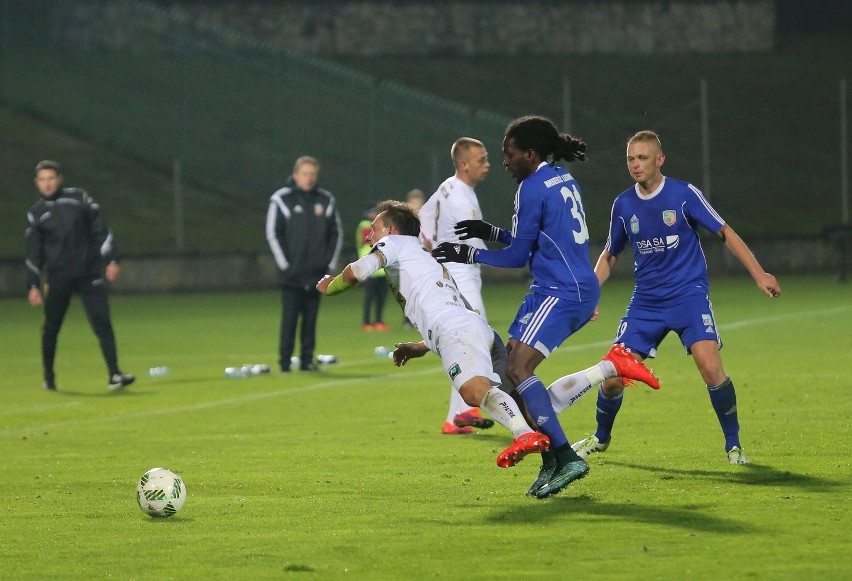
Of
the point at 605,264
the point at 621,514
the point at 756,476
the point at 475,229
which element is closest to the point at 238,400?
the point at 605,264

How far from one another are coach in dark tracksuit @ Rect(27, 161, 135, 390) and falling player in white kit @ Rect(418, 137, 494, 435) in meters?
5.06

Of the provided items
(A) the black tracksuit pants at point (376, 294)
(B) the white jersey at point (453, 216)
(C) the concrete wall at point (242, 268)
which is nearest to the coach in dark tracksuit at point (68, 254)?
(B) the white jersey at point (453, 216)

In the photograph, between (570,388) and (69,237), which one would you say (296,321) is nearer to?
(69,237)

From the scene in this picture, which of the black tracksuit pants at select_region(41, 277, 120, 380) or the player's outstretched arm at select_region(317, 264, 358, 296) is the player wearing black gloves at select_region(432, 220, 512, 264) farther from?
the black tracksuit pants at select_region(41, 277, 120, 380)

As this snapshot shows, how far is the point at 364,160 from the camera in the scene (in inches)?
1246

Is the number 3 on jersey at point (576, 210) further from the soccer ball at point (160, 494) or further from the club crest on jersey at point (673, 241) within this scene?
the soccer ball at point (160, 494)

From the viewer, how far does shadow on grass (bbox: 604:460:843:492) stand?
28.0ft

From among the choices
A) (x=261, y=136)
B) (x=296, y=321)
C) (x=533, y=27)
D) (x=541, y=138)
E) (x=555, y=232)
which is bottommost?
(x=296, y=321)

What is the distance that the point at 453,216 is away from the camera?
11.4 meters

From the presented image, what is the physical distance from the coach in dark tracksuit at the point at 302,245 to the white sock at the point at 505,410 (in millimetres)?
8551

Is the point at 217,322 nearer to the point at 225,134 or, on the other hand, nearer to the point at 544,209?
the point at 225,134

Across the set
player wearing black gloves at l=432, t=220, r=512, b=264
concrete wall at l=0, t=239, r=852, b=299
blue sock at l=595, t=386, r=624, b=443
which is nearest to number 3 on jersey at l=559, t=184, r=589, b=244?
player wearing black gloves at l=432, t=220, r=512, b=264

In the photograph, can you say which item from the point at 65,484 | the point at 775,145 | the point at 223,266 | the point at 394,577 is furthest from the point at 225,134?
the point at 394,577

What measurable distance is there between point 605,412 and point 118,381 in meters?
6.92
